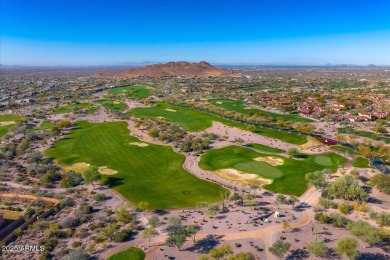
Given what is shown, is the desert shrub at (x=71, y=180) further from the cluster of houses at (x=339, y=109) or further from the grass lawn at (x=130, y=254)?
the cluster of houses at (x=339, y=109)

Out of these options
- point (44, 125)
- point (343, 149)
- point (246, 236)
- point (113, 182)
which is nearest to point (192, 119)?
point (44, 125)

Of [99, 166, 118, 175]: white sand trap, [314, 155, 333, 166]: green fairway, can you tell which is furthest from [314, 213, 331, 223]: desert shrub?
[99, 166, 118, 175]: white sand trap

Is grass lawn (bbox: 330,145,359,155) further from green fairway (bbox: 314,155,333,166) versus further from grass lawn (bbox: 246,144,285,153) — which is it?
grass lawn (bbox: 246,144,285,153)

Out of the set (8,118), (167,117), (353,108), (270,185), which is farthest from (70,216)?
(353,108)

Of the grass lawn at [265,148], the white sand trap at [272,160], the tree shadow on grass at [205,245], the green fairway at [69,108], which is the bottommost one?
the tree shadow on grass at [205,245]

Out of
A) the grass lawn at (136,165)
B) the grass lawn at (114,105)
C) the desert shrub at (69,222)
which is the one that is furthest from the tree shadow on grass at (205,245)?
the grass lawn at (114,105)

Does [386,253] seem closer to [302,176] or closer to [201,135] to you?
[302,176]
